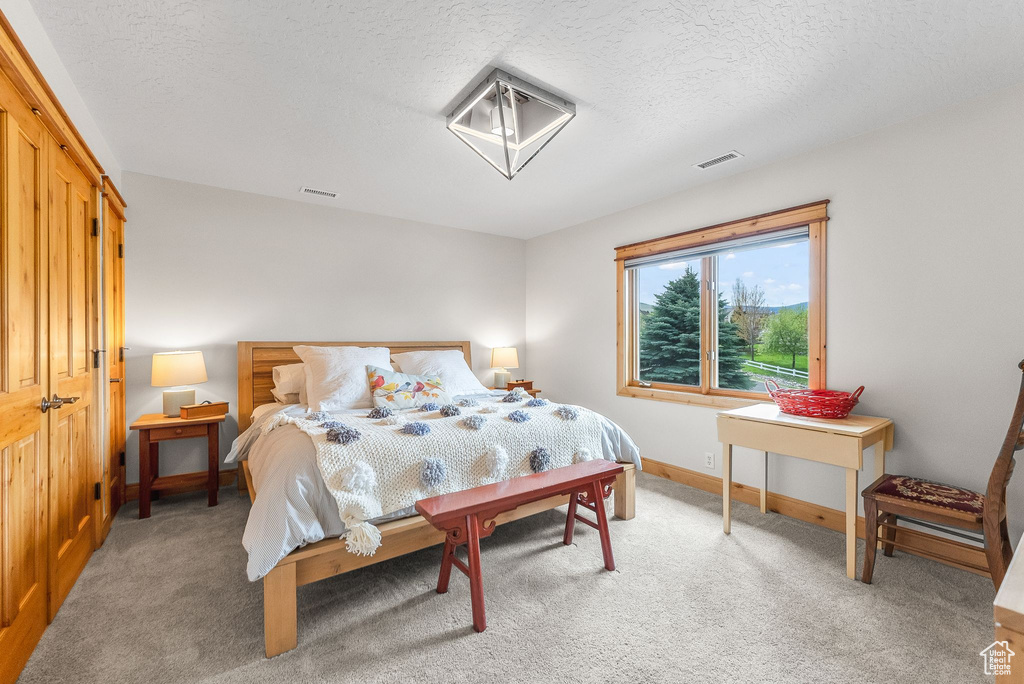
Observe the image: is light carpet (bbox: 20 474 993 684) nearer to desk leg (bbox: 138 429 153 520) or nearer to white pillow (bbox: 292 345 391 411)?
desk leg (bbox: 138 429 153 520)

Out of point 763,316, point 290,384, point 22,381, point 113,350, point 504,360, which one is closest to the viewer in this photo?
point 22,381

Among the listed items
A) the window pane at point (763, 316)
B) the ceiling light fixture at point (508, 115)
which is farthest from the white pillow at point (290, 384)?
the window pane at point (763, 316)

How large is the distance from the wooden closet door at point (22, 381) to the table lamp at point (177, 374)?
1.43 metres

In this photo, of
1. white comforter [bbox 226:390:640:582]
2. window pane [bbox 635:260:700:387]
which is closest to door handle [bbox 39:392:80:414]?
white comforter [bbox 226:390:640:582]

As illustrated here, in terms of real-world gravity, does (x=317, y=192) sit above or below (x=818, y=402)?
above

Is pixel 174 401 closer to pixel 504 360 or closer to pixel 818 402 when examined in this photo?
pixel 504 360

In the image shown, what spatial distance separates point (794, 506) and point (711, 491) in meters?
0.60

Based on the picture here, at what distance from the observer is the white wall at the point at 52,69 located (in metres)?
1.63

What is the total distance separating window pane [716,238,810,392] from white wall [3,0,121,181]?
3.87 metres

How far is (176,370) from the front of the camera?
3.21 meters

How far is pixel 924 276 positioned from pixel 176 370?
4.67m

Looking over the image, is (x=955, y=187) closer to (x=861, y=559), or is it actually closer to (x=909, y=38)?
(x=909, y=38)

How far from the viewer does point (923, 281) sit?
252cm

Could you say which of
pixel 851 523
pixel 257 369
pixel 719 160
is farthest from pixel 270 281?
pixel 851 523
